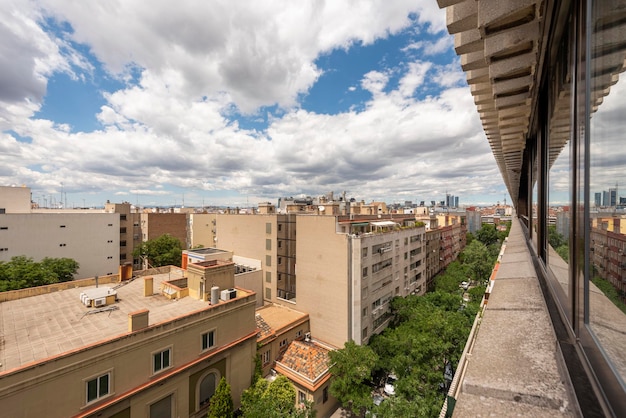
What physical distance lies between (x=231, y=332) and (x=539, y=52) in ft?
49.7

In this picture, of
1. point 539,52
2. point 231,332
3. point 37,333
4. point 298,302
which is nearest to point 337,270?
point 298,302

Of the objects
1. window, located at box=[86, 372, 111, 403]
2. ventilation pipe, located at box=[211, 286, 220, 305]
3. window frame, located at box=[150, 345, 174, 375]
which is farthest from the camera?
ventilation pipe, located at box=[211, 286, 220, 305]

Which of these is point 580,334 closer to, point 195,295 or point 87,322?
point 87,322

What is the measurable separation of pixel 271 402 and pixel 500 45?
1491 centimetres

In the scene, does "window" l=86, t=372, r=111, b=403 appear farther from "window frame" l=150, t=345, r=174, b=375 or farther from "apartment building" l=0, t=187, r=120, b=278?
"apartment building" l=0, t=187, r=120, b=278

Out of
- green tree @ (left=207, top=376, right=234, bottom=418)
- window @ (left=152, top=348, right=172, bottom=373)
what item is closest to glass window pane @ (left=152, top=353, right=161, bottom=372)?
window @ (left=152, top=348, right=172, bottom=373)

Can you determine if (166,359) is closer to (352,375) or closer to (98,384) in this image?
(98,384)

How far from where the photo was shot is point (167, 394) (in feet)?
36.8

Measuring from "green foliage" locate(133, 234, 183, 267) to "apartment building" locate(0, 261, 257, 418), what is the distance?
20.5 meters

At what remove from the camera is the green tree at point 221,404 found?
11719mm

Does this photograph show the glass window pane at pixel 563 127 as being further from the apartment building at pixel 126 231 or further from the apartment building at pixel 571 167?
the apartment building at pixel 126 231

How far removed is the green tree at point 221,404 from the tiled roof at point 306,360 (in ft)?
17.7

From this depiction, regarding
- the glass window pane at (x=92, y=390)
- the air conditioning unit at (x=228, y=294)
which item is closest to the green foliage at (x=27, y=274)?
the glass window pane at (x=92, y=390)

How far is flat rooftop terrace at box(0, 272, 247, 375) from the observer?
9.16 m
